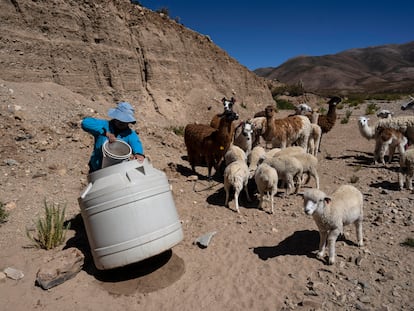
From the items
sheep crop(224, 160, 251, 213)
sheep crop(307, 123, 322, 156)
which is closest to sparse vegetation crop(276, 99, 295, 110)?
sheep crop(307, 123, 322, 156)

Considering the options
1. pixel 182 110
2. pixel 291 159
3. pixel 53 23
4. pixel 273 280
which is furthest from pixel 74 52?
pixel 273 280

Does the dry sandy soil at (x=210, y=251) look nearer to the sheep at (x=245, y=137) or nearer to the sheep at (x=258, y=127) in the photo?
the sheep at (x=245, y=137)

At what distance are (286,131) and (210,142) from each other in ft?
Answer: 8.73

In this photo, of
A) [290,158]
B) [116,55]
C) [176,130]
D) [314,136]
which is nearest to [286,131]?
[314,136]

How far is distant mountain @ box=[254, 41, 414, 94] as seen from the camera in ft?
321

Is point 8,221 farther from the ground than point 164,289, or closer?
farther from the ground

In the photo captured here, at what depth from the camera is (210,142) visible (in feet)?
27.5

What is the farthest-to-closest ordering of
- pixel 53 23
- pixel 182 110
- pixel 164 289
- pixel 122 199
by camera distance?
pixel 182 110 → pixel 53 23 → pixel 164 289 → pixel 122 199

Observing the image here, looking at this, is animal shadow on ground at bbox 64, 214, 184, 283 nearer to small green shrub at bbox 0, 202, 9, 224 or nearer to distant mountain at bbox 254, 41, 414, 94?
small green shrub at bbox 0, 202, 9, 224

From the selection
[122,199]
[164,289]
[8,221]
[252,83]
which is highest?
[252,83]

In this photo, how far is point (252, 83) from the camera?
2177 centimetres

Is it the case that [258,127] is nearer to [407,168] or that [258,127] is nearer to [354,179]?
[354,179]

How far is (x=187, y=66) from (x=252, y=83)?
6509 mm

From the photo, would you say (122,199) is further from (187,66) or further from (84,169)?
(187,66)
